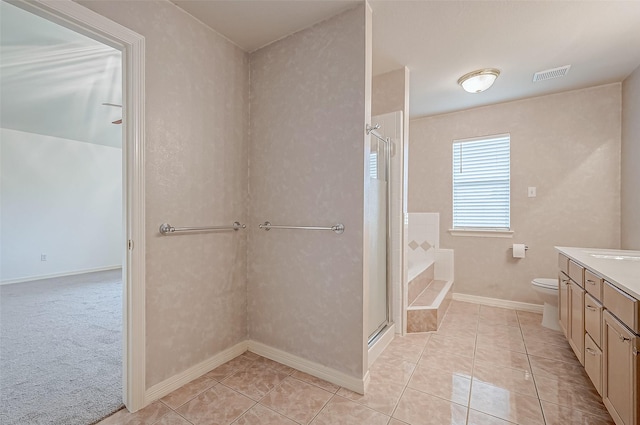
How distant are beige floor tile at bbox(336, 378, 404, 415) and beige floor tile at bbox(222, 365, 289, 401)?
45 centimetres

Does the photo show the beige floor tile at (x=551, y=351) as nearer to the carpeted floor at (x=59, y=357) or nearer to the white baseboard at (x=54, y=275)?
the carpeted floor at (x=59, y=357)

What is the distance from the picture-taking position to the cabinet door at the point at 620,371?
1.22 meters

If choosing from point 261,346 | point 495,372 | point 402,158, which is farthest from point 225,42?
point 495,372

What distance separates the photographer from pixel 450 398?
1741 mm

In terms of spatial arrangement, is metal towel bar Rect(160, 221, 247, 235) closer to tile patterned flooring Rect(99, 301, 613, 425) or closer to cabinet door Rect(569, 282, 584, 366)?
tile patterned flooring Rect(99, 301, 613, 425)

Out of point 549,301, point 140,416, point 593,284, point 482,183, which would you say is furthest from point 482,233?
point 140,416

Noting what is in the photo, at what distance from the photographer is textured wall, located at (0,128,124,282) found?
4617mm

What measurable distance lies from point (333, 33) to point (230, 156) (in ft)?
3.75

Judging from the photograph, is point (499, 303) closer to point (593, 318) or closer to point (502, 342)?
point (502, 342)

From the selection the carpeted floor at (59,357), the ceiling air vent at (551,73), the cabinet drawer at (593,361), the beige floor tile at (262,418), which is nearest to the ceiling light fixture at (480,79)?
the ceiling air vent at (551,73)

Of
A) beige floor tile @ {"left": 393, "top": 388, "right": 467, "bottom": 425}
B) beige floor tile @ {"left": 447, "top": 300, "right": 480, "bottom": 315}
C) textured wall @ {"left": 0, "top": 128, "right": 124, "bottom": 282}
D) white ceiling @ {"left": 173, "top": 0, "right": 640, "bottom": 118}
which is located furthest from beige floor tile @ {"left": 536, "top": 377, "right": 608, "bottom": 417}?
textured wall @ {"left": 0, "top": 128, "right": 124, "bottom": 282}

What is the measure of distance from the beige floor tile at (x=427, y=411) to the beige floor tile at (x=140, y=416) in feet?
4.32

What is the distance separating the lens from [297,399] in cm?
174

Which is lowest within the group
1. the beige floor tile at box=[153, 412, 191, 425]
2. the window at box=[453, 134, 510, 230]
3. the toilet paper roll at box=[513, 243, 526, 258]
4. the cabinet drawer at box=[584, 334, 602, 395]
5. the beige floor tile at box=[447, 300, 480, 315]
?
the beige floor tile at box=[153, 412, 191, 425]
